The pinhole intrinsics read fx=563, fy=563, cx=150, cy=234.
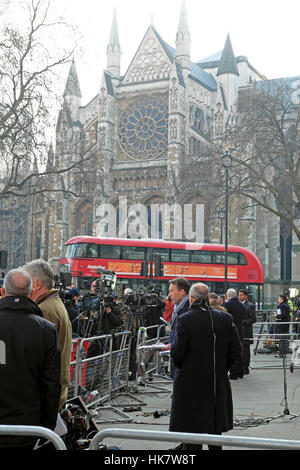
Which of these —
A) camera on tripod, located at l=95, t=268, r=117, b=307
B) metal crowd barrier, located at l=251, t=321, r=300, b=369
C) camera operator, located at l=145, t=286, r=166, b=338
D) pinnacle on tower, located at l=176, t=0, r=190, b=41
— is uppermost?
pinnacle on tower, located at l=176, t=0, r=190, b=41

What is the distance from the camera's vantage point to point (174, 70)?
39.8 metres

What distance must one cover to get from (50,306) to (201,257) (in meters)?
21.9

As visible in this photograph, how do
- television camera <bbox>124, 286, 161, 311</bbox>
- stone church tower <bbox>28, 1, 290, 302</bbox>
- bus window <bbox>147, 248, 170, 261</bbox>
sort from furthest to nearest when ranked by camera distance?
Result: stone church tower <bbox>28, 1, 290, 302</bbox>, bus window <bbox>147, 248, 170, 261</bbox>, television camera <bbox>124, 286, 161, 311</bbox>

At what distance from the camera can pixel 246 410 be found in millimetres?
7590

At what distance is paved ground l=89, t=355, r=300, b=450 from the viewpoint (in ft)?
20.2

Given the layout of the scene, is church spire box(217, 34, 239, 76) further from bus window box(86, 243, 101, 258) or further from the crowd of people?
the crowd of people

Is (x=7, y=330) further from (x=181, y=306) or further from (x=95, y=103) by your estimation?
(x=95, y=103)

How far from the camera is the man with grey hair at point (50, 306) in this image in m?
4.05

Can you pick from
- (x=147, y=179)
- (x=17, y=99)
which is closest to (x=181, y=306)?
(x=17, y=99)

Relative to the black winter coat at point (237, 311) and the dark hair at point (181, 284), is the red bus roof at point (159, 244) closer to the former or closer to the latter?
the black winter coat at point (237, 311)

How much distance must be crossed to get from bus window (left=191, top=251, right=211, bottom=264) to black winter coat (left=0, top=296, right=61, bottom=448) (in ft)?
73.3

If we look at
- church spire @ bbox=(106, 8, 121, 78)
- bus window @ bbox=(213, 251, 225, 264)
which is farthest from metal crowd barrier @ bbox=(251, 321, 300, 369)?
church spire @ bbox=(106, 8, 121, 78)

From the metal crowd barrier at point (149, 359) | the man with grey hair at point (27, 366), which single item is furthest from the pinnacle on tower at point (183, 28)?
the man with grey hair at point (27, 366)
